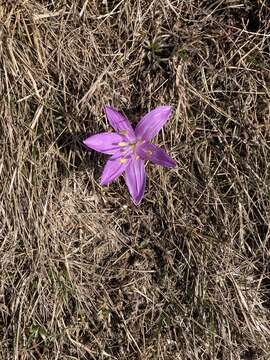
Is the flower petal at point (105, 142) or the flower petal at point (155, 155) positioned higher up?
the flower petal at point (105, 142)

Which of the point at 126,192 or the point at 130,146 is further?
the point at 126,192

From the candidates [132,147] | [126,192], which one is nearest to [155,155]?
[132,147]

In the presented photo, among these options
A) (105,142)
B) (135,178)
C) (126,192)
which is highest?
(105,142)

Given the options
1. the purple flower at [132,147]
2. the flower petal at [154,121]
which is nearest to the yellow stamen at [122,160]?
the purple flower at [132,147]

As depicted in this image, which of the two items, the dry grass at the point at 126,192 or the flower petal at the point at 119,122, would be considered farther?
the dry grass at the point at 126,192

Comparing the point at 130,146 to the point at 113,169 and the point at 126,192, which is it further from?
the point at 126,192

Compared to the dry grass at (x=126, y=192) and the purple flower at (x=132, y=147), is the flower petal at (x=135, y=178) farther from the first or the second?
the dry grass at (x=126, y=192)

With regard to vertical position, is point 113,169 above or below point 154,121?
below

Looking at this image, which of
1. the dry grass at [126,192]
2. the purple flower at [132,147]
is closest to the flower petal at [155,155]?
the purple flower at [132,147]
